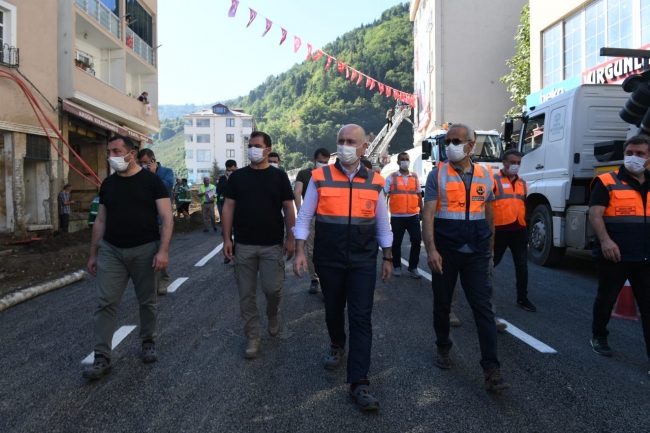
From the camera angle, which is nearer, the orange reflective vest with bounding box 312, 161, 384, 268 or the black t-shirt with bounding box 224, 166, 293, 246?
the orange reflective vest with bounding box 312, 161, 384, 268

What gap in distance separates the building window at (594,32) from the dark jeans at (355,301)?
1517 cm

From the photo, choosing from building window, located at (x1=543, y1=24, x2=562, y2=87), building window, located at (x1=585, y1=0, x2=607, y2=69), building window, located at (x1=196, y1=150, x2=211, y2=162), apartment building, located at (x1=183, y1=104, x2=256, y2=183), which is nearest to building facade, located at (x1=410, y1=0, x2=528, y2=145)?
building window, located at (x1=543, y1=24, x2=562, y2=87)

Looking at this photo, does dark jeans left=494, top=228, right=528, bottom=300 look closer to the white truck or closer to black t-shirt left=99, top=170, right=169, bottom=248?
the white truck

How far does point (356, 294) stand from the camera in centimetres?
350

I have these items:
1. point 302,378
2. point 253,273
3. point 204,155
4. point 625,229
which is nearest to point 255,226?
point 253,273

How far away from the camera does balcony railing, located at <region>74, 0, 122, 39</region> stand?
18.3 metres

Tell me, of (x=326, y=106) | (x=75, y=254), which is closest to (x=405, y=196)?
(x=75, y=254)

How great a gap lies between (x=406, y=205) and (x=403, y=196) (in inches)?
5.8

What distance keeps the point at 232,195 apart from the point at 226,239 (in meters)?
0.39

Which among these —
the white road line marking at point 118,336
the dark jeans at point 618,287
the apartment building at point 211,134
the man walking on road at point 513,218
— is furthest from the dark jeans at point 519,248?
the apartment building at point 211,134

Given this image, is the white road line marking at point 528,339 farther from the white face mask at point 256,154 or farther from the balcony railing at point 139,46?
the balcony railing at point 139,46

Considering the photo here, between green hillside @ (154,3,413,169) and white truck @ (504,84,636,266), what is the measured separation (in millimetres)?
76187

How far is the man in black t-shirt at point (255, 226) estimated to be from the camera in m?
4.32

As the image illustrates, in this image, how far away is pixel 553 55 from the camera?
60.4 feet
